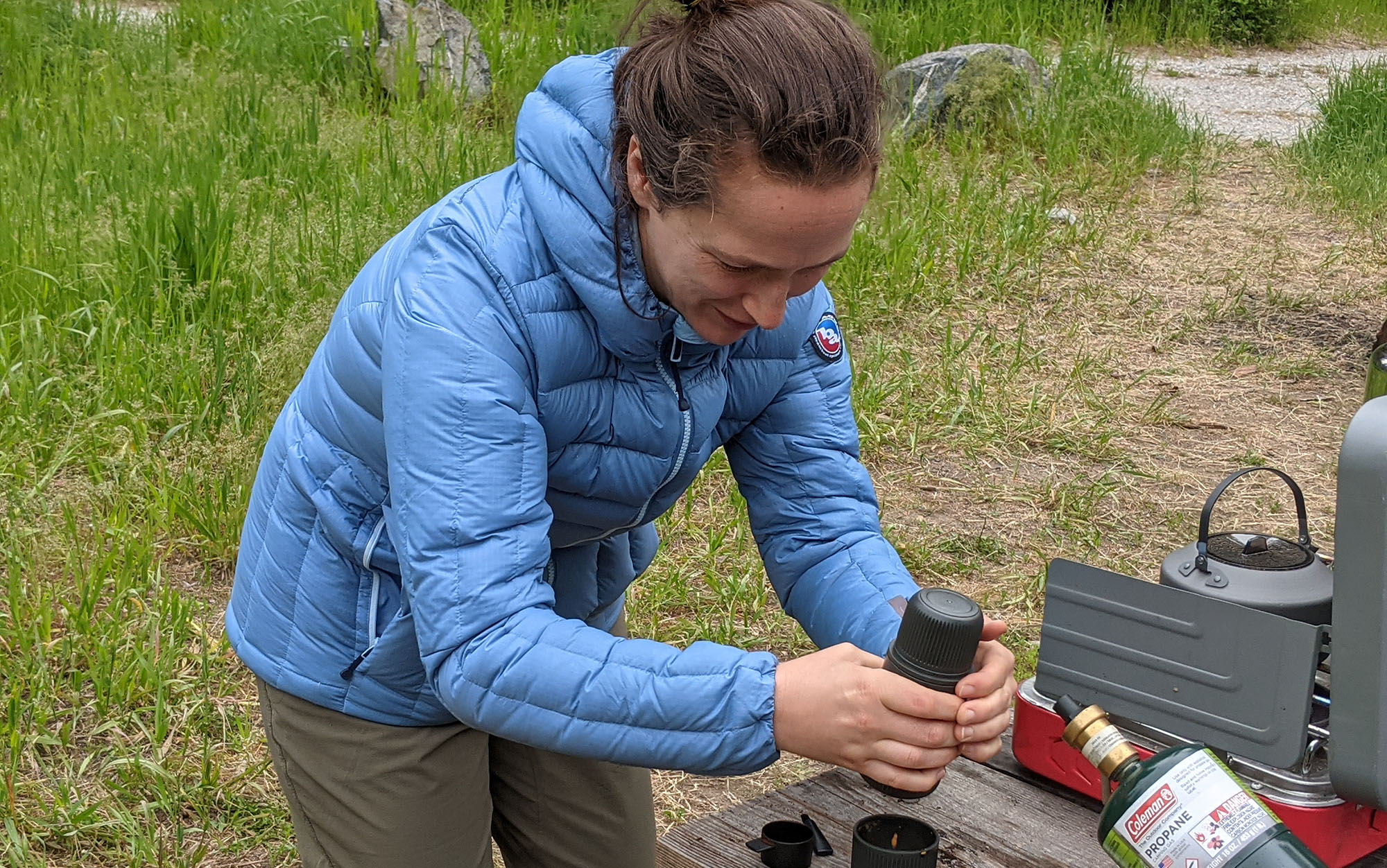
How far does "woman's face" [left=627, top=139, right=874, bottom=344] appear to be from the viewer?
1224 mm

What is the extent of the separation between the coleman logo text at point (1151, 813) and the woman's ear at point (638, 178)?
0.67m

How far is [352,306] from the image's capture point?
144 cm

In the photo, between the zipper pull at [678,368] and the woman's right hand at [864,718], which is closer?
the woman's right hand at [864,718]

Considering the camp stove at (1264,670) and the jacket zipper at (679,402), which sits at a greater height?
the jacket zipper at (679,402)

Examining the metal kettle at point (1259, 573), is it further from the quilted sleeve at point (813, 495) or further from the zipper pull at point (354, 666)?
the zipper pull at point (354, 666)

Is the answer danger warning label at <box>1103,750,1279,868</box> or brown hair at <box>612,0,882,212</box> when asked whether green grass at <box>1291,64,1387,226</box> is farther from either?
danger warning label at <box>1103,750,1279,868</box>

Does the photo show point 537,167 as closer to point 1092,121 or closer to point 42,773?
point 42,773

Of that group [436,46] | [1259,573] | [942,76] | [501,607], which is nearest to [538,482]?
[501,607]

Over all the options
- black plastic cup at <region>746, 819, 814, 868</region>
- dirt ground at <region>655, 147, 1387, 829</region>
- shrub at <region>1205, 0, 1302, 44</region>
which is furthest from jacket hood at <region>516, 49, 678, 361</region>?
shrub at <region>1205, 0, 1302, 44</region>

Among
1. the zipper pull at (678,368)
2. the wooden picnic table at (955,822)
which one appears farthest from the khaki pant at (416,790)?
the zipper pull at (678,368)

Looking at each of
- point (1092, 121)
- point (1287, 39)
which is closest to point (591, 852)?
point (1092, 121)

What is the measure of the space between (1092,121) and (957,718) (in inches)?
235

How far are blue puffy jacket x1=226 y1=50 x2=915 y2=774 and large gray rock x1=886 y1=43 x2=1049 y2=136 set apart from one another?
5.26 metres

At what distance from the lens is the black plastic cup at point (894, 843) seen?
1.31 m
